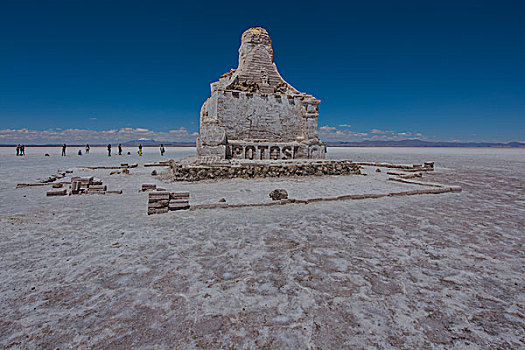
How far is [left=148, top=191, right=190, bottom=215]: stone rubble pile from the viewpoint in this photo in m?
6.22

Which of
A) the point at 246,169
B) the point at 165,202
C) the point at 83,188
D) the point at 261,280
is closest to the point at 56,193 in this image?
the point at 83,188

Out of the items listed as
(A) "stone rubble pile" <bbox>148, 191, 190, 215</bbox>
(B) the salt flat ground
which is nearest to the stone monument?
(A) "stone rubble pile" <bbox>148, 191, 190, 215</bbox>

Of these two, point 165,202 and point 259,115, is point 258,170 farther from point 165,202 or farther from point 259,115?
point 165,202

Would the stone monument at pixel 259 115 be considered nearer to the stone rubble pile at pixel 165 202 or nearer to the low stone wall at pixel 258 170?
the low stone wall at pixel 258 170

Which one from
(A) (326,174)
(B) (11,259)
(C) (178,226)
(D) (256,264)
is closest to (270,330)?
(D) (256,264)

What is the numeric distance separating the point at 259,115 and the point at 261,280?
13334 millimetres

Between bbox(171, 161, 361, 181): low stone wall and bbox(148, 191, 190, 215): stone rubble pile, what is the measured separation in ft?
16.6

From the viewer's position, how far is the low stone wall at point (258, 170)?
1179 cm

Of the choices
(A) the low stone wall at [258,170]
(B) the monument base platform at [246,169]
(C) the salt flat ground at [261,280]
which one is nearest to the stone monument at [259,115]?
(B) the monument base platform at [246,169]

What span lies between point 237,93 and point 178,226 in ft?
37.5

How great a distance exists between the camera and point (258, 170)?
41.6ft

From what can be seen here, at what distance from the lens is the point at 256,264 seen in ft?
12.1

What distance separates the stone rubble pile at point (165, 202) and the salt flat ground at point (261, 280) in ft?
1.01

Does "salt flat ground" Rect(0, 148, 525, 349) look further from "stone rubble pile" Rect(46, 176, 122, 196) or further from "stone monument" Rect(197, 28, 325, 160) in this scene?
"stone monument" Rect(197, 28, 325, 160)
